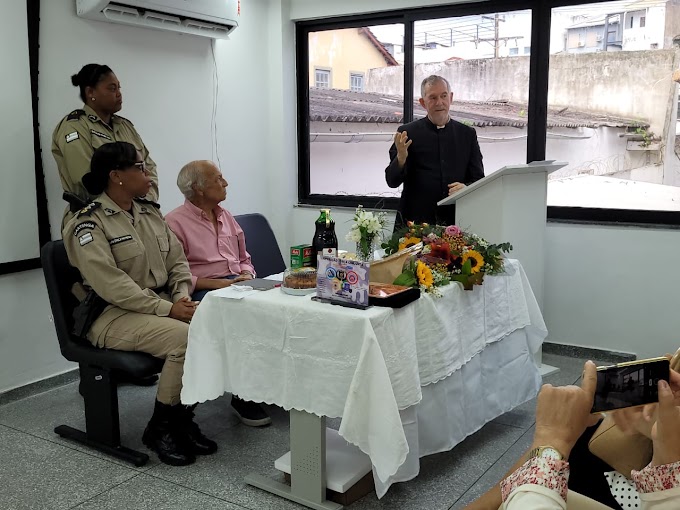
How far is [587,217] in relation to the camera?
4254mm

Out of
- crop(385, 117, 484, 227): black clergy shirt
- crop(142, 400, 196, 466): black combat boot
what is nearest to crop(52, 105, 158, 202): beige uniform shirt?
crop(142, 400, 196, 466): black combat boot

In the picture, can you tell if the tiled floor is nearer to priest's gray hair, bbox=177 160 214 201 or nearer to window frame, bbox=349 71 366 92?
priest's gray hair, bbox=177 160 214 201

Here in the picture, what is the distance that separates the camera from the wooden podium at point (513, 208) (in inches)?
137

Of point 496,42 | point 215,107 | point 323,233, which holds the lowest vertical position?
point 323,233

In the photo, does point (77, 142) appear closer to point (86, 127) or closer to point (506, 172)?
point (86, 127)

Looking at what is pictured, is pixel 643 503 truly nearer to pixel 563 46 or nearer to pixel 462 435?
pixel 462 435

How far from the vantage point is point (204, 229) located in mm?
3510

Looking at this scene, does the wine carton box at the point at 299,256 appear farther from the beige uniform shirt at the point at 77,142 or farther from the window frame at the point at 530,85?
the window frame at the point at 530,85

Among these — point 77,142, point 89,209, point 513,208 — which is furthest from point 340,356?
point 77,142

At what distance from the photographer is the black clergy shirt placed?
3982 millimetres

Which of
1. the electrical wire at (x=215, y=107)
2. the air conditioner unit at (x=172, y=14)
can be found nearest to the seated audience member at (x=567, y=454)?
the air conditioner unit at (x=172, y=14)

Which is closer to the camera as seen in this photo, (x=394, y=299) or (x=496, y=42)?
(x=394, y=299)

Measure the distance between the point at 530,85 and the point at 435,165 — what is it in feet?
3.03

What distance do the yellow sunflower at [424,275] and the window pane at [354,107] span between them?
2.53 metres
